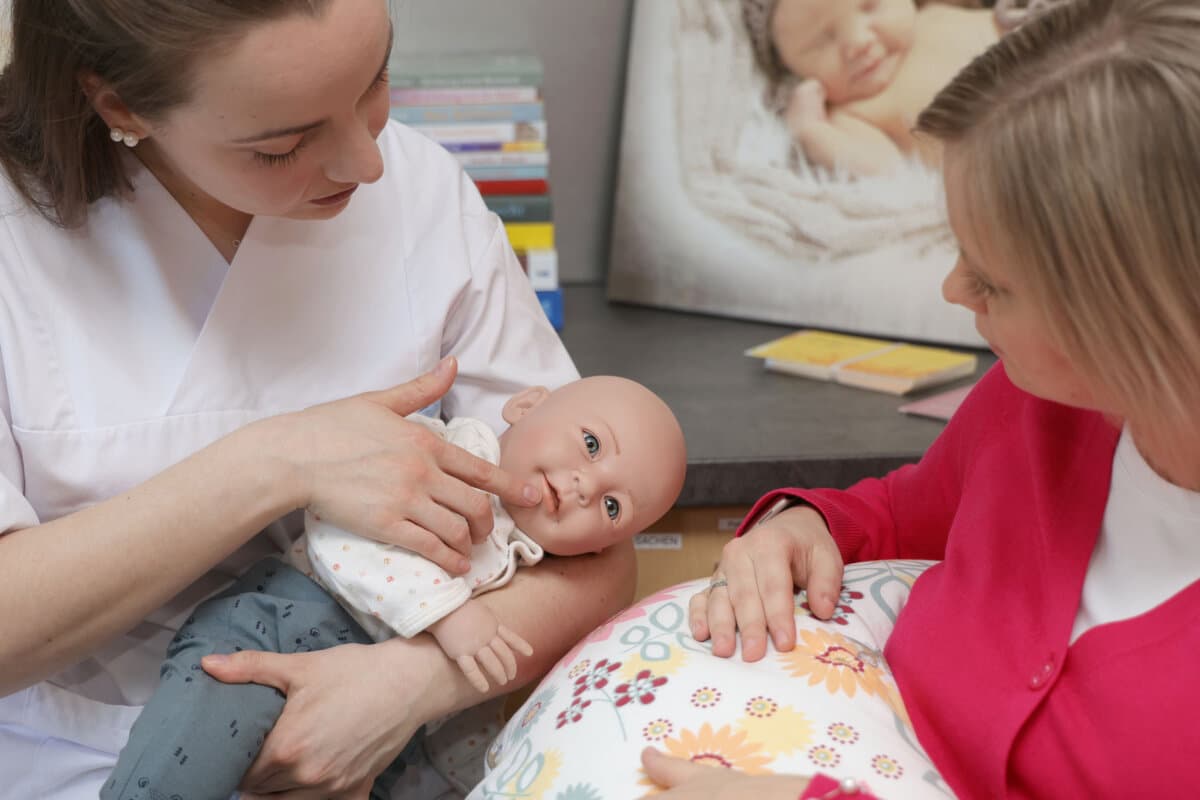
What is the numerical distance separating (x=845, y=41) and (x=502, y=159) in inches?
25.8

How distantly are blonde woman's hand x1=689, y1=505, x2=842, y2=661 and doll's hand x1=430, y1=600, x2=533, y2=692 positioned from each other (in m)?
0.20

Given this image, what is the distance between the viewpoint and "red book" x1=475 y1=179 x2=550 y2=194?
6.94 feet

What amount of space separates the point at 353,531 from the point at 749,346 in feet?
3.70

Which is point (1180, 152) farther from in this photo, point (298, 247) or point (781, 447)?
point (781, 447)

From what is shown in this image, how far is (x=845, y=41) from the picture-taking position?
2.06 m

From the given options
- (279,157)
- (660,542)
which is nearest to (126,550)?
(279,157)

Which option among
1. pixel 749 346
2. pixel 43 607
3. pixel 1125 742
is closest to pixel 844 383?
pixel 749 346

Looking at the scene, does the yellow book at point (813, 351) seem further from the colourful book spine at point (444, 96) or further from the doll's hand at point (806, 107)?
the colourful book spine at point (444, 96)

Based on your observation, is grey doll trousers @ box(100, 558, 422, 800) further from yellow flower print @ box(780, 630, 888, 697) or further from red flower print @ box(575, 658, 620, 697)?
yellow flower print @ box(780, 630, 888, 697)

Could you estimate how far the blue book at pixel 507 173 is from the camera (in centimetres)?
211

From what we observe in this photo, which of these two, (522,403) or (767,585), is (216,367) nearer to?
(522,403)

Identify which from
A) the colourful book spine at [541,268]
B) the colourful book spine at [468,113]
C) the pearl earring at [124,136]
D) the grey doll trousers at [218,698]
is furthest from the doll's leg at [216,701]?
the colourful book spine at [468,113]

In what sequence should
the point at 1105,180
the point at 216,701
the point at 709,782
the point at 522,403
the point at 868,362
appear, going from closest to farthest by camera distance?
the point at 1105,180
the point at 709,782
the point at 216,701
the point at 522,403
the point at 868,362

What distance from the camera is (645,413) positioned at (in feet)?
4.32
